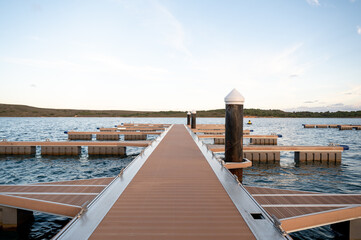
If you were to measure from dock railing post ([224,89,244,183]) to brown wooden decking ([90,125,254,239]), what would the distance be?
1.35 meters

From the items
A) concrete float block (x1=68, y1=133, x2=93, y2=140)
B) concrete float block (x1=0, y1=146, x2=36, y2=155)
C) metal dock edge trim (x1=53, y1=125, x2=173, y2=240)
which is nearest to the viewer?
metal dock edge trim (x1=53, y1=125, x2=173, y2=240)

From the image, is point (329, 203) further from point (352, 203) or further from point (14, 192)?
point (14, 192)

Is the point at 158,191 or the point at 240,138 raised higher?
the point at 240,138

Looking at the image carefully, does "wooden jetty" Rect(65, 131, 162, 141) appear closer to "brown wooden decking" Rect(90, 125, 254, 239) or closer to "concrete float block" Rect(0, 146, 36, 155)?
"concrete float block" Rect(0, 146, 36, 155)

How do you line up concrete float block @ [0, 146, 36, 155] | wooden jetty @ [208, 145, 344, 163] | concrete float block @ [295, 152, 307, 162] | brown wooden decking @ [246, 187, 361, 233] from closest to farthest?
brown wooden decking @ [246, 187, 361, 233]
wooden jetty @ [208, 145, 344, 163]
concrete float block @ [295, 152, 307, 162]
concrete float block @ [0, 146, 36, 155]

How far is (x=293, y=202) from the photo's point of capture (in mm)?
4703

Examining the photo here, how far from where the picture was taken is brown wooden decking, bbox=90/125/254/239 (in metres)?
2.91

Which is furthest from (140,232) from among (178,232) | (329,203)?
(329,203)

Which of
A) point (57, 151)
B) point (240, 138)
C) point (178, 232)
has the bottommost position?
point (57, 151)

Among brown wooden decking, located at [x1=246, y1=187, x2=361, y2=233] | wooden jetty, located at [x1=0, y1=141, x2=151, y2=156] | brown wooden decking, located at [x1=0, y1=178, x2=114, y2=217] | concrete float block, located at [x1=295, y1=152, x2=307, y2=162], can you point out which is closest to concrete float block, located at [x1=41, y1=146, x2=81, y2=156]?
wooden jetty, located at [x1=0, y1=141, x2=151, y2=156]

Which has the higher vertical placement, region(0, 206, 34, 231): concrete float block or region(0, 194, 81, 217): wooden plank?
region(0, 194, 81, 217): wooden plank

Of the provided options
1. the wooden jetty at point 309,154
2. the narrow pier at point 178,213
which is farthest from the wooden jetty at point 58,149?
the narrow pier at point 178,213

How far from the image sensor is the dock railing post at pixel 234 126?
21.6 feet

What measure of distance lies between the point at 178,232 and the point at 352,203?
3.98 meters
